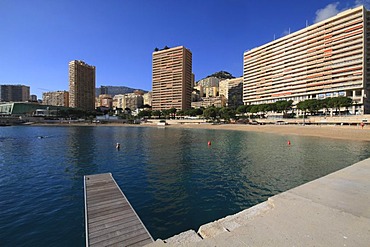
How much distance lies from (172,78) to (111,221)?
180 metres

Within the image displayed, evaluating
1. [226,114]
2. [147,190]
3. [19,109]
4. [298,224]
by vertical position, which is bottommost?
[147,190]

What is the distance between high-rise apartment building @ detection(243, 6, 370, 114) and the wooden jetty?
359 feet

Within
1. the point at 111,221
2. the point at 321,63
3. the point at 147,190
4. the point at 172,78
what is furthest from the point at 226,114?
the point at 111,221

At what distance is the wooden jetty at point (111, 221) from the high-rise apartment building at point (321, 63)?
110m

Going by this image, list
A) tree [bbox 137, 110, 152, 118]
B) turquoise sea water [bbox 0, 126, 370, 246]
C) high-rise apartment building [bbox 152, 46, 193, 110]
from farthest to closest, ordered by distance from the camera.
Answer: high-rise apartment building [bbox 152, 46, 193, 110], tree [bbox 137, 110, 152, 118], turquoise sea water [bbox 0, 126, 370, 246]

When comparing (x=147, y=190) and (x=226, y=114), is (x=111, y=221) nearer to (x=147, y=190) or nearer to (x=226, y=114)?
(x=147, y=190)

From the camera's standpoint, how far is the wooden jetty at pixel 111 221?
18.0 feet

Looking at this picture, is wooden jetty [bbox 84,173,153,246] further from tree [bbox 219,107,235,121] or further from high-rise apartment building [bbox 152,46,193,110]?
high-rise apartment building [bbox 152,46,193,110]

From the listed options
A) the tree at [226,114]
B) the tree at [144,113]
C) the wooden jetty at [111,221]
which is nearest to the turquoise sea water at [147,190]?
the wooden jetty at [111,221]

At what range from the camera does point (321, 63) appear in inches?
4026

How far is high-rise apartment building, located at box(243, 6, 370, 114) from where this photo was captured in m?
88.6

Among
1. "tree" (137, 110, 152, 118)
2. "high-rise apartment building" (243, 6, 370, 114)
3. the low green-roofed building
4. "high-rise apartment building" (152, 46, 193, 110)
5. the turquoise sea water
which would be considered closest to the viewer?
the turquoise sea water

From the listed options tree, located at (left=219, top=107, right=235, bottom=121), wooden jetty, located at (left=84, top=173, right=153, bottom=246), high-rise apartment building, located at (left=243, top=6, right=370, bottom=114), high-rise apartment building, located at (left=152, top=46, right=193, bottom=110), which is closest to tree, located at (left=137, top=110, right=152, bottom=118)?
high-rise apartment building, located at (left=152, top=46, right=193, bottom=110)

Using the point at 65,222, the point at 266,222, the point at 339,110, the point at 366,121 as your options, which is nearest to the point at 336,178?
the point at 266,222
